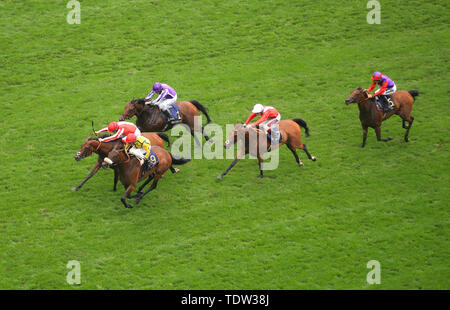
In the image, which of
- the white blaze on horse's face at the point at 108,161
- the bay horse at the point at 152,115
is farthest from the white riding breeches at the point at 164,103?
the white blaze on horse's face at the point at 108,161

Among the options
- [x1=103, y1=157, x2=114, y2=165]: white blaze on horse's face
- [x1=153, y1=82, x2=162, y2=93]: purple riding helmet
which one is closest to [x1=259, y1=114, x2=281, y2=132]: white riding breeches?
[x1=153, y1=82, x2=162, y2=93]: purple riding helmet

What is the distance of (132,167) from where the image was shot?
14.2m

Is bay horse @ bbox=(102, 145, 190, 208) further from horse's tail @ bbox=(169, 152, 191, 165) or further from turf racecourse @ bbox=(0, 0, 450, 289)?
turf racecourse @ bbox=(0, 0, 450, 289)

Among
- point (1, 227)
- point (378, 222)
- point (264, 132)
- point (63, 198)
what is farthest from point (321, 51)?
point (1, 227)

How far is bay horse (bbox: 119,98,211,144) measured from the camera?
16.0 meters

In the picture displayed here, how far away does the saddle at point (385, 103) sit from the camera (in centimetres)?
1669

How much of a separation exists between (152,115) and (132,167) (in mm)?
2733

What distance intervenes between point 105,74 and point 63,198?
7.41 metres

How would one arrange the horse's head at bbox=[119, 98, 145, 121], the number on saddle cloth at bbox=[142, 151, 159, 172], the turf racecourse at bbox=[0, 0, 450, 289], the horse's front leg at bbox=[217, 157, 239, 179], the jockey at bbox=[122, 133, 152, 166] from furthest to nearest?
the horse's head at bbox=[119, 98, 145, 121] → the horse's front leg at bbox=[217, 157, 239, 179] → the number on saddle cloth at bbox=[142, 151, 159, 172] → the jockey at bbox=[122, 133, 152, 166] → the turf racecourse at bbox=[0, 0, 450, 289]

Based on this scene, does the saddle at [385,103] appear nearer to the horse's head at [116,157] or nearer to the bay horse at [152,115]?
the bay horse at [152,115]

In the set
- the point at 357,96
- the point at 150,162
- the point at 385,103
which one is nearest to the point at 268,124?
the point at 357,96

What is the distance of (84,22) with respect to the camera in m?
24.2

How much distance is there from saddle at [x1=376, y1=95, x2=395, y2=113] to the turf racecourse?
50.6 inches

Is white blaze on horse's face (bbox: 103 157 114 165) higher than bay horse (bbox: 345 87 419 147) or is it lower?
lower
